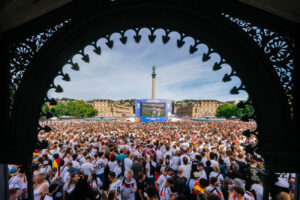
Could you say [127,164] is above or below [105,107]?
above

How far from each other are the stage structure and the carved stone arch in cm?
3844

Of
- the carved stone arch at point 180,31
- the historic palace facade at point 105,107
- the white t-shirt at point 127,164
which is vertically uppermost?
the carved stone arch at point 180,31

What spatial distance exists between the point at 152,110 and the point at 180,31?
3867 centimetres

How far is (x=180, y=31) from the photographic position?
2.10 metres

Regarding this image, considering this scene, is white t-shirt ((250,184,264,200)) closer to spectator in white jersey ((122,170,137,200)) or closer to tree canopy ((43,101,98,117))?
spectator in white jersey ((122,170,137,200))

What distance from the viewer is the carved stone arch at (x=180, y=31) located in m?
1.92

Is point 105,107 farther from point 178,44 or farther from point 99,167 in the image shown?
point 178,44

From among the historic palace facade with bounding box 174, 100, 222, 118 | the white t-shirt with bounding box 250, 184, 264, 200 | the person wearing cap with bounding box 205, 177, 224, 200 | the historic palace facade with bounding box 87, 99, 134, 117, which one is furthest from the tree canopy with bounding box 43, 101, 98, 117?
the white t-shirt with bounding box 250, 184, 264, 200

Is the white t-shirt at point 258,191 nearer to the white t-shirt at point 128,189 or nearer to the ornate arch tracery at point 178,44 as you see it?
the ornate arch tracery at point 178,44

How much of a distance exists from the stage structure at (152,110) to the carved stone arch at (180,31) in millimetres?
38435

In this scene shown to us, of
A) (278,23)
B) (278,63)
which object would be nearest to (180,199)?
(278,63)

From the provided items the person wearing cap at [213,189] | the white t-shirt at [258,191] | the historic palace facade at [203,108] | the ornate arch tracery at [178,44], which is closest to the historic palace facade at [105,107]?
the historic palace facade at [203,108]

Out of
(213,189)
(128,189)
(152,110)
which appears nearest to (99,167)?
(128,189)

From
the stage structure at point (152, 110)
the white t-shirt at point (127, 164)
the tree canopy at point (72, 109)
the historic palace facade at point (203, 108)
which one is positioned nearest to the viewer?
the white t-shirt at point (127, 164)
